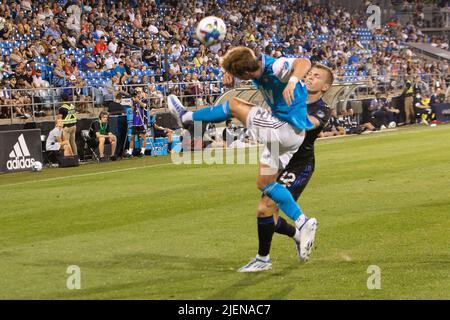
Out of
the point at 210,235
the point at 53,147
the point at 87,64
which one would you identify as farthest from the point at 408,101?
the point at 210,235

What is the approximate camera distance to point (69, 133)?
23062 mm

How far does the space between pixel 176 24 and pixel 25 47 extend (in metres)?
10.0

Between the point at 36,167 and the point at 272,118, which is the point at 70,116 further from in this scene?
the point at 272,118

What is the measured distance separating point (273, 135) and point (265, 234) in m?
1.03

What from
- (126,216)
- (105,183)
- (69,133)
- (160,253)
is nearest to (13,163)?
(69,133)

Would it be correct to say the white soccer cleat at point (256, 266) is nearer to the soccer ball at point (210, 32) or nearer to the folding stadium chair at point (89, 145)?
the soccer ball at point (210, 32)

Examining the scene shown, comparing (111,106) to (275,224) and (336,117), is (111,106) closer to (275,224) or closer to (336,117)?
(336,117)

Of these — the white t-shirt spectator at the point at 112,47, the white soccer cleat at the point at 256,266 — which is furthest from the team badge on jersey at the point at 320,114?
the white t-shirt spectator at the point at 112,47

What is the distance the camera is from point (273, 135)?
27.9ft

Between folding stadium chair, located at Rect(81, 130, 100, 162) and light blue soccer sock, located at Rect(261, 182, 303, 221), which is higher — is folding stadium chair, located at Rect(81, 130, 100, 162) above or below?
below

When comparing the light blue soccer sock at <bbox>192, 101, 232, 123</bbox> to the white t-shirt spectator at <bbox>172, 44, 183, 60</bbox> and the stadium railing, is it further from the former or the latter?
the white t-shirt spectator at <bbox>172, 44, 183, 60</bbox>

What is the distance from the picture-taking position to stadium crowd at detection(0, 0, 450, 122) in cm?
2609

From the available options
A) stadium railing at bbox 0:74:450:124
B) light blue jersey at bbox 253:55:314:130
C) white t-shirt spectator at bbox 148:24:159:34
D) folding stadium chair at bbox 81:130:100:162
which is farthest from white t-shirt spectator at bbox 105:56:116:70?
light blue jersey at bbox 253:55:314:130

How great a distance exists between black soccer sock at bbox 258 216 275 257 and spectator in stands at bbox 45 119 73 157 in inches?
572
